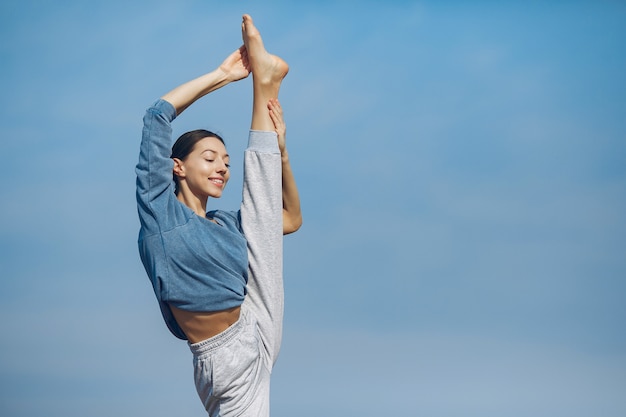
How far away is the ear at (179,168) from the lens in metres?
4.24

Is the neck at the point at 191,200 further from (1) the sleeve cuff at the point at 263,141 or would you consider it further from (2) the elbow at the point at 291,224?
(2) the elbow at the point at 291,224

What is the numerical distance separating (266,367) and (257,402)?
196 millimetres

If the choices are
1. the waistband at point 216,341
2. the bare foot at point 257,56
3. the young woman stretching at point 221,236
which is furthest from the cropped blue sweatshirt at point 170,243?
the bare foot at point 257,56

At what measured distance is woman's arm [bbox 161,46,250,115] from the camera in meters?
4.15

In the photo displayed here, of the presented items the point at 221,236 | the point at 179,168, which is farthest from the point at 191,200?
the point at 221,236

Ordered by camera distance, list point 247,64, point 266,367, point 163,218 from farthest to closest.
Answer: point 247,64 < point 266,367 < point 163,218

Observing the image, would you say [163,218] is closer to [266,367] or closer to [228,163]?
[228,163]

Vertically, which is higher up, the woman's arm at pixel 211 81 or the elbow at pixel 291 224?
the woman's arm at pixel 211 81

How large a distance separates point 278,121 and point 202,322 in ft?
3.33

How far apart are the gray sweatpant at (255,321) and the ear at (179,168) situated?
29 cm

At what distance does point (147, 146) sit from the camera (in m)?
3.98

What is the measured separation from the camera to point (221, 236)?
4.13 m

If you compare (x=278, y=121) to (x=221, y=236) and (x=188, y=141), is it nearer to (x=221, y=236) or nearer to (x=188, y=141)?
(x=188, y=141)

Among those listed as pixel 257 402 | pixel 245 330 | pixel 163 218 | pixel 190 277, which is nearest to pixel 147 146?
pixel 163 218
